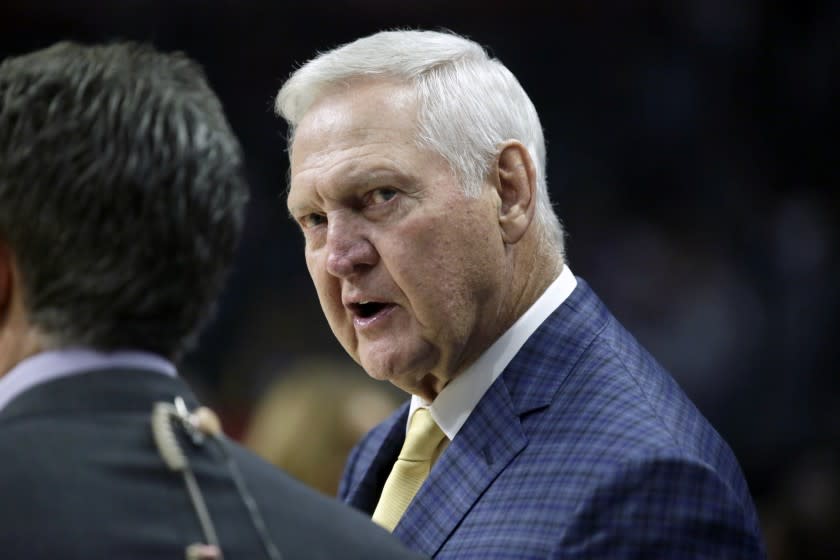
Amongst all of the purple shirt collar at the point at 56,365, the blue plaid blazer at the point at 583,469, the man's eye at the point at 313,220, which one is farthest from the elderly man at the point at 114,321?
the man's eye at the point at 313,220

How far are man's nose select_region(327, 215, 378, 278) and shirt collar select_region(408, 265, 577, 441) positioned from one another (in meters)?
0.29

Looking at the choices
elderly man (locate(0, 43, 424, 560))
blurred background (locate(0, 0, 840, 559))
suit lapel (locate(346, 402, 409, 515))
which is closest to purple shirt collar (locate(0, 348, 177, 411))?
elderly man (locate(0, 43, 424, 560))

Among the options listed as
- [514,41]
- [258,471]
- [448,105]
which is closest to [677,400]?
[448,105]

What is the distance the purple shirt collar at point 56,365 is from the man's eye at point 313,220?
1.15m

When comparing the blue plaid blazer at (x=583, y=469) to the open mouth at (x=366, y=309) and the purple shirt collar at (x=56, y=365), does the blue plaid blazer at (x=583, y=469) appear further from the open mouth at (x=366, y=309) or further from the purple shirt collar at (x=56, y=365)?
the purple shirt collar at (x=56, y=365)

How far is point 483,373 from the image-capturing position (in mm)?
2396

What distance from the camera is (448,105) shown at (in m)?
2.41

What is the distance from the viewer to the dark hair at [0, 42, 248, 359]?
1.31 meters

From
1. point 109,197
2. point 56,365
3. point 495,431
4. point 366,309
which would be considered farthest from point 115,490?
point 366,309

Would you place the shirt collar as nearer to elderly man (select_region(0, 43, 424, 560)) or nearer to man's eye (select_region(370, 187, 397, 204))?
man's eye (select_region(370, 187, 397, 204))

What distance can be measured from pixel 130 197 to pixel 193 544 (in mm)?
371

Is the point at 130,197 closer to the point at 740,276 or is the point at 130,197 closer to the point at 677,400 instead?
the point at 677,400

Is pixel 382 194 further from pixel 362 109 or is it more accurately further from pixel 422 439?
pixel 422 439

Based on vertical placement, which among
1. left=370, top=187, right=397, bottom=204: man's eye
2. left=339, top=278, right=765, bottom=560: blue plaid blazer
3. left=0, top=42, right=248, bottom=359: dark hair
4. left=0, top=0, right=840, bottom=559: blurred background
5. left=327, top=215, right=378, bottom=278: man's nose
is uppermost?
left=0, top=42, right=248, bottom=359: dark hair
